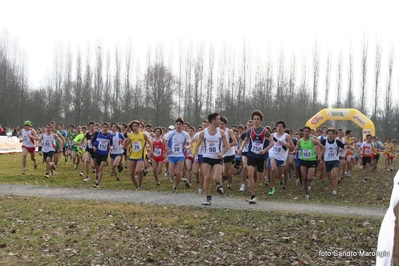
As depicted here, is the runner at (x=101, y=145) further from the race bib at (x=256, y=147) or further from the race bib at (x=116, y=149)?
the race bib at (x=256, y=147)

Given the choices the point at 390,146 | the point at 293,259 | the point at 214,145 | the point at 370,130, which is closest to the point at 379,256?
the point at 293,259

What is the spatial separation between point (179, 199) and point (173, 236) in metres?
4.15

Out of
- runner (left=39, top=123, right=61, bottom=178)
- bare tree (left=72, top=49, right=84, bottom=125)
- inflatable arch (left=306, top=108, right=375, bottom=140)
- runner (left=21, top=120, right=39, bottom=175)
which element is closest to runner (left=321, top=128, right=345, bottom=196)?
runner (left=39, top=123, right=61, bottom=178)

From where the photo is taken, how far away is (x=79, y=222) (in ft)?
28.3

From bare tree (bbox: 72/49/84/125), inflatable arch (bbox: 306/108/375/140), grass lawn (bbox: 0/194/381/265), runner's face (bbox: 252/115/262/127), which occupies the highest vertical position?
bare tree (bbox: 72/49/84/125)

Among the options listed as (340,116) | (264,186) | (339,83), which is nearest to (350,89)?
(339,83)

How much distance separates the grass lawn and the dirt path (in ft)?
3.32

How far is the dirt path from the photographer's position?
1086cm

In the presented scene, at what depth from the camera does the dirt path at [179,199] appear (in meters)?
10.9

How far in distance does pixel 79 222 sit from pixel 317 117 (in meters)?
29.4

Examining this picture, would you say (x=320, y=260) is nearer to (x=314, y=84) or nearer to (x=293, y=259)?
(x=293, y=259)

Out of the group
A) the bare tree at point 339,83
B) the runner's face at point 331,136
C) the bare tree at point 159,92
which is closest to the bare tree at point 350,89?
the bare tree at point 339,83

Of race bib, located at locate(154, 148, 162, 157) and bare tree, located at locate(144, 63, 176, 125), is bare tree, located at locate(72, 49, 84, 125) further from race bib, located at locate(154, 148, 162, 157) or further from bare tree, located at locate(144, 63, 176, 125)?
race bib, located at locate(154, 148, 162, 157)

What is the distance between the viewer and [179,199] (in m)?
12.0
